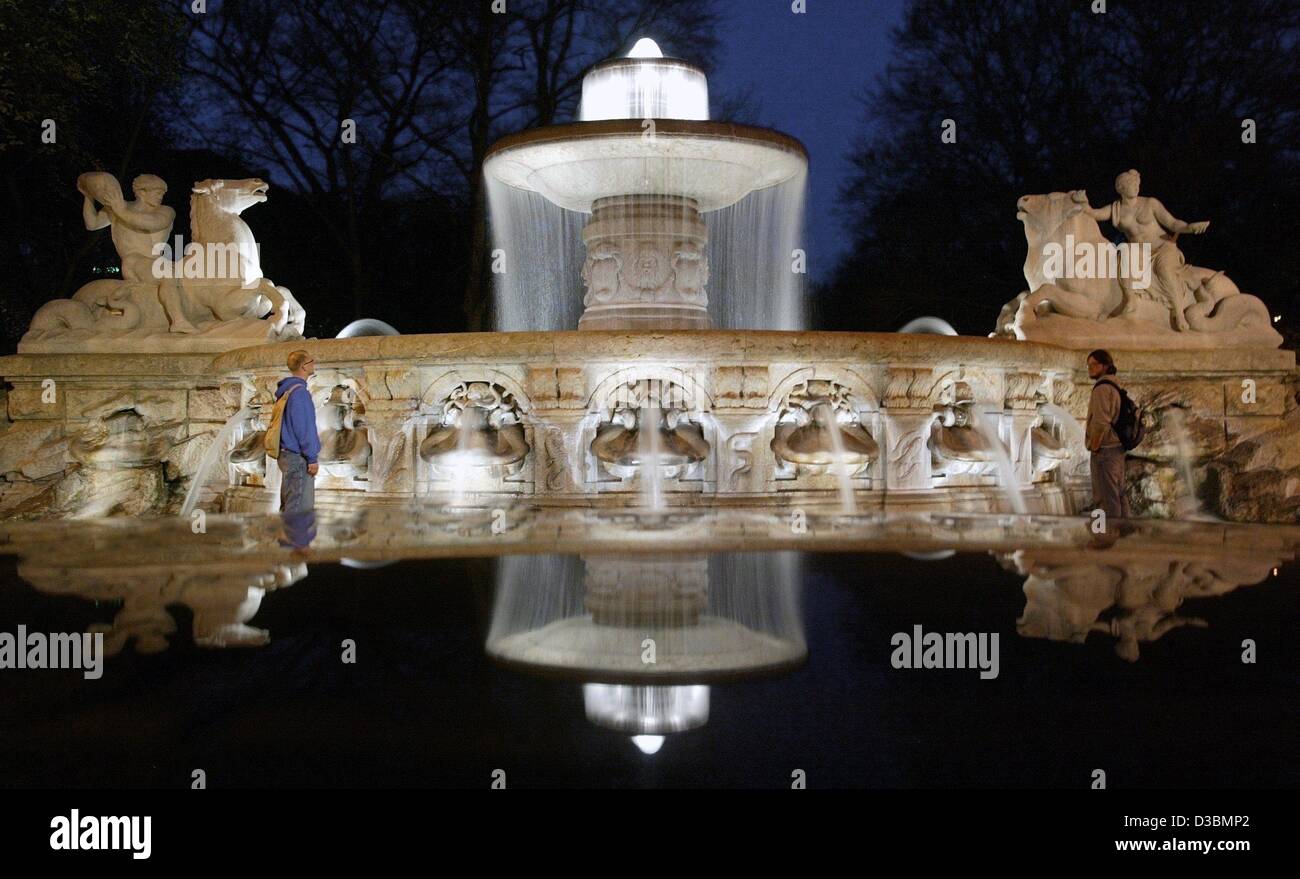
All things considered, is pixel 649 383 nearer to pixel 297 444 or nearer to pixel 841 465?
pixel 841 465

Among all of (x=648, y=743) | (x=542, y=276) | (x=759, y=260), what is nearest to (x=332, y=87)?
(x=542, y=276)

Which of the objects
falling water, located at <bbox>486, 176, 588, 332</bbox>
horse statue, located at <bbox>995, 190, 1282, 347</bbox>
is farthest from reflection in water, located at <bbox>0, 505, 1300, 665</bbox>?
falling water, located at <bbox>486, 176, 588, 332</bbox>

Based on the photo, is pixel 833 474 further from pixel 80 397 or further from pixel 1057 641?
pixel 80 397

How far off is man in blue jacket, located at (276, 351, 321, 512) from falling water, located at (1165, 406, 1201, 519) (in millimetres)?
7750

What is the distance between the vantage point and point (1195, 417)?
12477mm

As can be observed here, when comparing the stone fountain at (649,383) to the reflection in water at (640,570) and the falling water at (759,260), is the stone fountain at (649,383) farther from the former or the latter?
the reflection in water at (640,570)

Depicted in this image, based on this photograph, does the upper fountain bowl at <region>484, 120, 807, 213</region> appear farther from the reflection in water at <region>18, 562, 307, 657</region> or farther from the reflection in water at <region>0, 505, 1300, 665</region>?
the reflection in water at <region>18, 562, 307, 657</region>

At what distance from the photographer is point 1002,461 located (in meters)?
9.17

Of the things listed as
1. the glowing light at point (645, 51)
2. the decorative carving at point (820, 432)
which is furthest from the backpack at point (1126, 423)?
the glowing light at point (645, 51)

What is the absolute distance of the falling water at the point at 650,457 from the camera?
8281 mm

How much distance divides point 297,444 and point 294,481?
0.25m

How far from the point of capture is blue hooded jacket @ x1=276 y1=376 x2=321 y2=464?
771cm

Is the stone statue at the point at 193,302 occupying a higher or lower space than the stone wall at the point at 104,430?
higher

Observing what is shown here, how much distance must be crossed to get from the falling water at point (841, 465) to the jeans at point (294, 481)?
3493 millimetres
